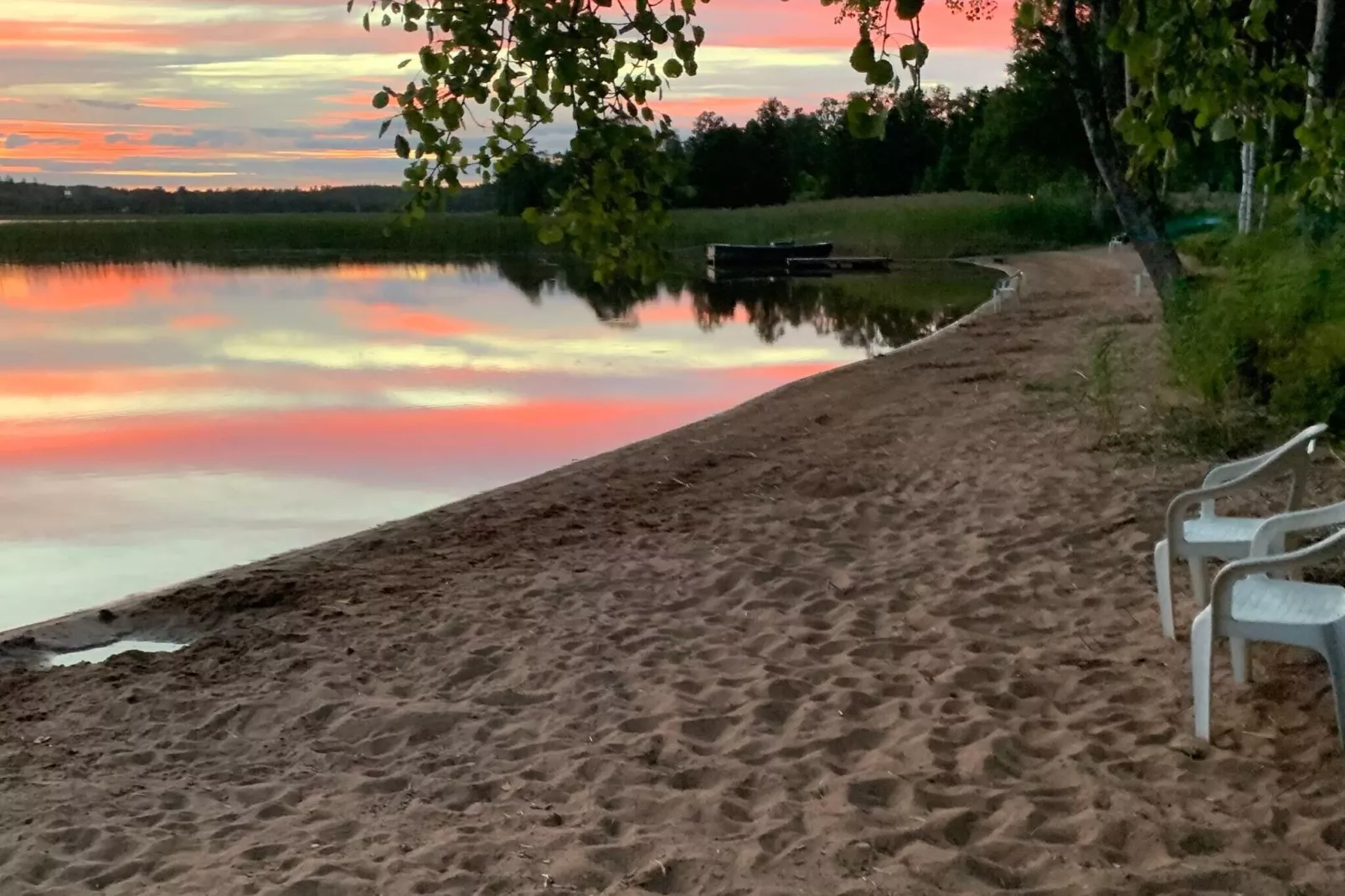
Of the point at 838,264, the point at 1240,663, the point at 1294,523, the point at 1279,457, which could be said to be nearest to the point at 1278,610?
the point at 1294,523

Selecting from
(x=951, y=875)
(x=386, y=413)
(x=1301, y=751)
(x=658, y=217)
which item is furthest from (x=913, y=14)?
(x=386, y=413)

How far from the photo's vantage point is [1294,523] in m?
3.97

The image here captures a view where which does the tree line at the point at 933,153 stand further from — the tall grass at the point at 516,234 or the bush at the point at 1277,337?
the bush at the point at 1277,337

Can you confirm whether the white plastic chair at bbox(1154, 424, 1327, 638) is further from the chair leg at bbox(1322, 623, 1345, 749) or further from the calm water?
the calm water

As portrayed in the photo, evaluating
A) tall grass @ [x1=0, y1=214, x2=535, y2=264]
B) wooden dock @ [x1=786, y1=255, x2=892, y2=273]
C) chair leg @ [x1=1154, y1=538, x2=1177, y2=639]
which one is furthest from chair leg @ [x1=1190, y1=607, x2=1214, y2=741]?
tall grass @ [x1=0, y1=214, x2=535, y2=264]

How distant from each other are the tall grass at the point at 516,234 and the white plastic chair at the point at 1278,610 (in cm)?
→ 3145

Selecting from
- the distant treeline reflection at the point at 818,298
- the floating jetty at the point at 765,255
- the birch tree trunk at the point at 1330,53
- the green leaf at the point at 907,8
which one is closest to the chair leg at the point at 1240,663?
the birch tree trunk at the point at 1330,53

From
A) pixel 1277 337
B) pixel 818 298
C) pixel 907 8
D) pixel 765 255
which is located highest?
pixel 907 8

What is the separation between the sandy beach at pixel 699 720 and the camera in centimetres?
338

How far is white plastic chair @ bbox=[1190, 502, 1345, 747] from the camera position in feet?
11.6

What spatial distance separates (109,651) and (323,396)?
1324 centimetres

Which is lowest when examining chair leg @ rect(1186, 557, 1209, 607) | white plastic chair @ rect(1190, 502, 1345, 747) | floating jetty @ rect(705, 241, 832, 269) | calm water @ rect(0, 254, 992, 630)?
calm water @ rect(0, 254, 992, 630)

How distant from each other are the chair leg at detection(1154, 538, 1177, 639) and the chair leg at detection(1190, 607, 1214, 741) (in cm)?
83

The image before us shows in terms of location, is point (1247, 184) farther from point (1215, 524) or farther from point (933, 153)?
point (933, 153)
